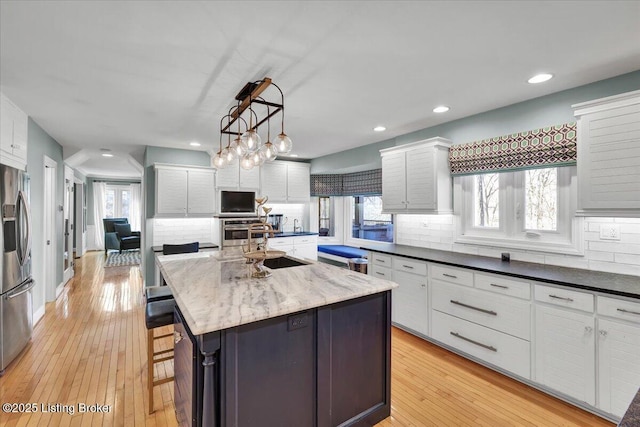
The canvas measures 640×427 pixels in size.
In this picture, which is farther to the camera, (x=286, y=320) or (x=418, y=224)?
(x=418, y=224)

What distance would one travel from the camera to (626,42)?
6.28 feet

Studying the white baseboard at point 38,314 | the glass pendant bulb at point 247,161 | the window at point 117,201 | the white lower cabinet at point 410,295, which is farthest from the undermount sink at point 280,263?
A: the window at point 117,201

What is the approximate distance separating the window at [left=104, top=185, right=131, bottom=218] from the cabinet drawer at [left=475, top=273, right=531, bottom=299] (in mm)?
11219

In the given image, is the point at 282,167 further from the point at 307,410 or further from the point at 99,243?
the point at 99,243

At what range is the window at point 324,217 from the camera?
256 inches

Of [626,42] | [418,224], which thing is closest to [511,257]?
[418,224]

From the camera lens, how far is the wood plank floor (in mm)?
2094

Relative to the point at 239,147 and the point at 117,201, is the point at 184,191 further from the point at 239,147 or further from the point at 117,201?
the point at 117,201

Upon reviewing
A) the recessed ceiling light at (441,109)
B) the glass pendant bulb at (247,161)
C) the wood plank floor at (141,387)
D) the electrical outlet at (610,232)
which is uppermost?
the recessed ceiling light at (441,109)

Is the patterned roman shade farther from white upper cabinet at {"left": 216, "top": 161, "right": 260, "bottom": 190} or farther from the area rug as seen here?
the area rug

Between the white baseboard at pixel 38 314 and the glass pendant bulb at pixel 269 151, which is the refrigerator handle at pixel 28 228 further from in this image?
the glass pendant bulb at pixel 269 151

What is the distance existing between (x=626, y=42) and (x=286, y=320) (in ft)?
8.95

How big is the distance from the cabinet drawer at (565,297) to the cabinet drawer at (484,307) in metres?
0.14

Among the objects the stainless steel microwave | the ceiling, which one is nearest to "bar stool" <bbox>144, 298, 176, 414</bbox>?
the ceiling
